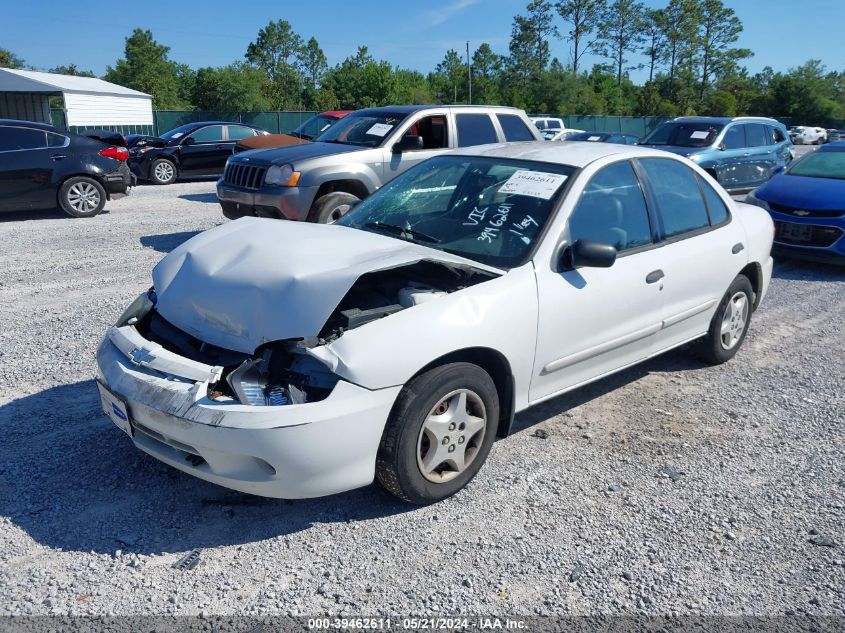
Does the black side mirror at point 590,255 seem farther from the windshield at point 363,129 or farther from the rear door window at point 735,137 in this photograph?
the rear door window at point 735,137

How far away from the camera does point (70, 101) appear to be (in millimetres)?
32344

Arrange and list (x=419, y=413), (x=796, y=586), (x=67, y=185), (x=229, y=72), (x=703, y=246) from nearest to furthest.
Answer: (x=796, y=586) < (x=419, y=413) < (x=703, y=246) < (x=67, y=185) < (x=229, y=72)

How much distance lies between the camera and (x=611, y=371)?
4344 millimetres

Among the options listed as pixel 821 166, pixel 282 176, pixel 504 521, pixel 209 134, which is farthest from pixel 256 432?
pixel 209 134

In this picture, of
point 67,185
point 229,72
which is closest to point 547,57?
point 229,72

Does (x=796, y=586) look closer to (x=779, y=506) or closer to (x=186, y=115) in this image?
(x=779, y=506)

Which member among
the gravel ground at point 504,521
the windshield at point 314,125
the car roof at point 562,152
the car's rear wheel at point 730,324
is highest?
the windshield at point 314,125

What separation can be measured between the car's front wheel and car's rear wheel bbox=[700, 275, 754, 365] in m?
2.46

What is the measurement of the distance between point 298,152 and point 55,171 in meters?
4.91

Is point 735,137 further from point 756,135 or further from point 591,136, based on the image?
point 591,136

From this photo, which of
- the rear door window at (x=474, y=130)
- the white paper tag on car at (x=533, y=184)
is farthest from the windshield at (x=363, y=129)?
the white paper tag on car at (x=533, y=184)

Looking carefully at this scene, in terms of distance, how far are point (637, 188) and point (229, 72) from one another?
175 feet

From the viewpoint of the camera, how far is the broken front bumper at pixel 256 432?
2.94 metres

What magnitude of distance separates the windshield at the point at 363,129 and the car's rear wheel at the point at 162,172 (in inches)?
317
